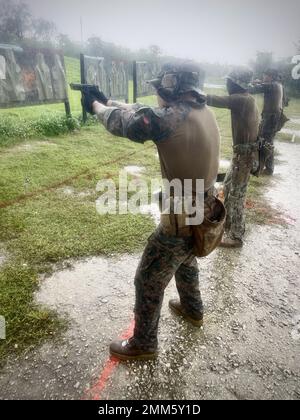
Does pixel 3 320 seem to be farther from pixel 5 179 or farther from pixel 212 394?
pixel 5 179

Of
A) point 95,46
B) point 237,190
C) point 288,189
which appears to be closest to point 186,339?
point 237,190

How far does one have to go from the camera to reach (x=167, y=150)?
6.66 ft

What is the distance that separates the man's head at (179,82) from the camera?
6.75 feet

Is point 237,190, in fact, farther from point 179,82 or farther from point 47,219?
point 47,219

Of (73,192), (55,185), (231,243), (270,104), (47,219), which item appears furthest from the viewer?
(270,104)

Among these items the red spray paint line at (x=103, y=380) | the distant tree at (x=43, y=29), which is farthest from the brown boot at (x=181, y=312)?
the distant tree at (x=43, y=29)

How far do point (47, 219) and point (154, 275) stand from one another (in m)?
2.74

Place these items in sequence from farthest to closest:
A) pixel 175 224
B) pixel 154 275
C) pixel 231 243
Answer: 1. pixel 231 243
2. pixel 154 275
3. pixel 175 224

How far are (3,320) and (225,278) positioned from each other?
242 cm

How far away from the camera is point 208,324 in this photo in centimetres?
292

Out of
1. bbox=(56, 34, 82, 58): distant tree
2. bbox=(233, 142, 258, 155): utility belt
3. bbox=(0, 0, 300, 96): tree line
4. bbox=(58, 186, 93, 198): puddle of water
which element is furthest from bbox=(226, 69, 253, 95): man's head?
bbox=(56, 34, 82, 58): distant tree

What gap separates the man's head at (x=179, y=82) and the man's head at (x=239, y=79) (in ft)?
6.36

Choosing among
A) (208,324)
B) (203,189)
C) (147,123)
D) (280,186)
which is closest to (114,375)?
(208,324)

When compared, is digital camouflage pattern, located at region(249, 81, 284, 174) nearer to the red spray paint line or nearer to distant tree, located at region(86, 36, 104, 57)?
the red spray paint line
